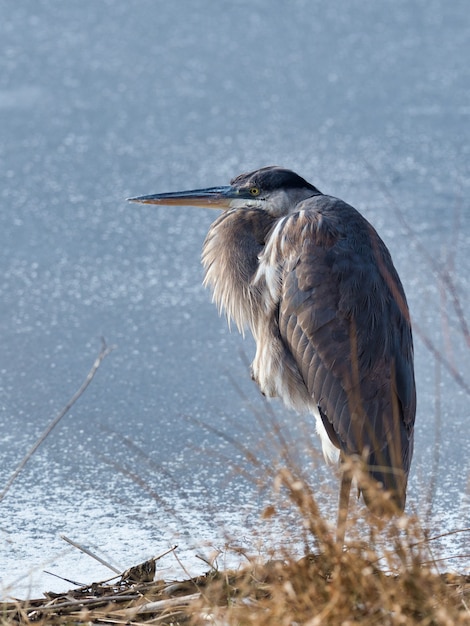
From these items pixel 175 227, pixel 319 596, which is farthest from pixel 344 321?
pixel 175 227

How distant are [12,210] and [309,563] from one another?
2.85 m

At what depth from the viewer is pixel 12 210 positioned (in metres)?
4.42

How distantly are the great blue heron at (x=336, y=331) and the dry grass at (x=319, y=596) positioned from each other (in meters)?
0.58

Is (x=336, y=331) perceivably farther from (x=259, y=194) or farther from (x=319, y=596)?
(x=319, y=596)

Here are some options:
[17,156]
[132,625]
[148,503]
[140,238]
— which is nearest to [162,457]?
[148,503]

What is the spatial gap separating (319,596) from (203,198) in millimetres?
1639

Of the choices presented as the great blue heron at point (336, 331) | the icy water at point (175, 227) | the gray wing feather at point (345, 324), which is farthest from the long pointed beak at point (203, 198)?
the icy water at point (175, 227)

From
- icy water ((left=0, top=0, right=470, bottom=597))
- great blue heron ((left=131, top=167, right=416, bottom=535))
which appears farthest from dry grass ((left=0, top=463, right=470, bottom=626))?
great blue heron ((left=131, top=167, right=416, bottom=535))

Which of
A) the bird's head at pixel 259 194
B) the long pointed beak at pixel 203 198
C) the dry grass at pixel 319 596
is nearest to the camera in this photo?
the dry grass at pixel 319 596

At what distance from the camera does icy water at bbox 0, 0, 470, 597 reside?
2.71 metres

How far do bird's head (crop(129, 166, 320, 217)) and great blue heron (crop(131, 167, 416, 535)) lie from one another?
0.07m

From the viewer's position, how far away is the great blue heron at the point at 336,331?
267 centimetres

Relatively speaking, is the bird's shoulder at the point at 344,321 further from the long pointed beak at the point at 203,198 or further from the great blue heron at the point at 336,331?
the long pointed beak at the point at 203,198

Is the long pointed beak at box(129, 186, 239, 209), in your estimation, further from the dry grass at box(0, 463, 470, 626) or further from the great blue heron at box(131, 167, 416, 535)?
the dry grass at box(0, 463, 470, 626)
